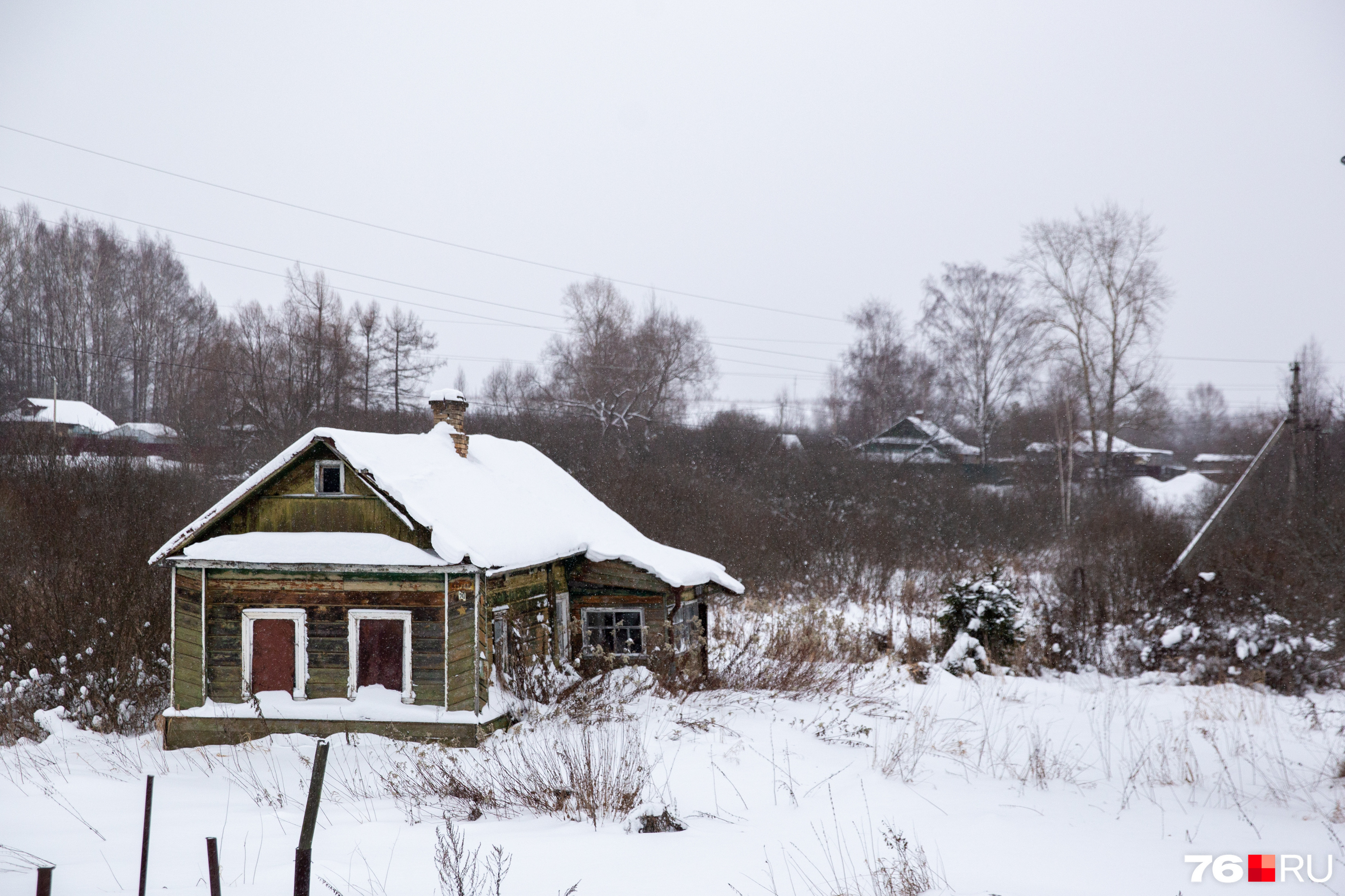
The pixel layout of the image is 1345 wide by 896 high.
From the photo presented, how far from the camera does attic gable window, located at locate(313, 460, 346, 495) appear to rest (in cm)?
1175

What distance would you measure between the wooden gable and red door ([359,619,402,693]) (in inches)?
46.4

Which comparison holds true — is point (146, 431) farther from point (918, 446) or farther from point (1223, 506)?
point (1223, 506)

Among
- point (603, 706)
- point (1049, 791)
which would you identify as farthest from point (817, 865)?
point (603, 706)

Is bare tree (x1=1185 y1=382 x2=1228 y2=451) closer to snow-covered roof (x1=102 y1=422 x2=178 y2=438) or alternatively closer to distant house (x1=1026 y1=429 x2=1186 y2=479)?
distant house (x1=1026 y1=429 x2=1186 y2=479)

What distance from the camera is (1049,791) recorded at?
891cm

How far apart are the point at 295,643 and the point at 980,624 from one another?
40.6 feet

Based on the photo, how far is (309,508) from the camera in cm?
1175

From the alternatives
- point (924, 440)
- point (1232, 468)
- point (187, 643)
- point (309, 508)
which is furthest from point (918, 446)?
point (187, 643)

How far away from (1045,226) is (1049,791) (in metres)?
30.1

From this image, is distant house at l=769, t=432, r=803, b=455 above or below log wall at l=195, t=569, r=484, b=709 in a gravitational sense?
above

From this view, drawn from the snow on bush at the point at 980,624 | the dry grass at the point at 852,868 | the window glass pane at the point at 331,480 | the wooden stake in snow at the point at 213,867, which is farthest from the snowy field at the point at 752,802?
the window glass pane at the point at 331,480

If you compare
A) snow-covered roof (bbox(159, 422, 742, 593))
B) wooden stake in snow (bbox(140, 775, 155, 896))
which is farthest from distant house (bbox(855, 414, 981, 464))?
wooden stake in snow (bbox(140, 775, 155, 896))

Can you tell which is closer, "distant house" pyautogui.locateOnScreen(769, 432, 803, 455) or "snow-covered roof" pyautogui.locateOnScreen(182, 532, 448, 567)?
"snow-covered roof" pyautogui.locateOnScreen(182, 532, 448, 567)

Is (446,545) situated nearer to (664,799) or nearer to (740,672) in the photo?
(664,799)
